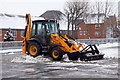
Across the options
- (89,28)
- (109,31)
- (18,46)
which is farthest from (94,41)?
(89,28)

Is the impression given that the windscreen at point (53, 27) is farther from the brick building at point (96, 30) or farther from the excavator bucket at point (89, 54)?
the brick building at point (96, 30)

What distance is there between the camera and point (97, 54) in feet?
65.1

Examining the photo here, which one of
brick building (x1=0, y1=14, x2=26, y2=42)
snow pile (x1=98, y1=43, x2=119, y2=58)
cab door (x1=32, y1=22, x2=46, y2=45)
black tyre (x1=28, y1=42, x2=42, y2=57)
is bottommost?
snow pile (x1=98, y1=43, x2=119, y2=58)

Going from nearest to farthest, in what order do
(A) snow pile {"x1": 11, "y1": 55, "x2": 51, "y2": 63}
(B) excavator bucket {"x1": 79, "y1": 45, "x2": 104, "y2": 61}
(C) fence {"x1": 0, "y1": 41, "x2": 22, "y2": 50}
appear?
(B) excavator bucket {"x1": 79, "y1": 45, "x2": 104, "y2": 61}, (A) snow pile {"x1": 11, "y1": 55, "x2": 51, "y2": 63}, (C) fence {"x1": 0, "y1": 41, "x2": 22, "y2": 50}

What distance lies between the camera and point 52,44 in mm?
20156

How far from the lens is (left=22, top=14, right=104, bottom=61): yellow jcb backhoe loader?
757 inches

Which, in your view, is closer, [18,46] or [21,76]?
[21,76]

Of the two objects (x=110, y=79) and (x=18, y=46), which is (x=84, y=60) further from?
(x=18, y=46)

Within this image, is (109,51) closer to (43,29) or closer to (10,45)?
(43,29)

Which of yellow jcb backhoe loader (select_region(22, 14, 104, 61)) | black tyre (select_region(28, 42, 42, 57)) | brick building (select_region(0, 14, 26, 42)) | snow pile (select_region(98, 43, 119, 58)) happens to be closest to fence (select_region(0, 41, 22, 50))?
snow pile (select_region(98, 43, 119, 58))

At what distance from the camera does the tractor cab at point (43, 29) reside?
817 inches

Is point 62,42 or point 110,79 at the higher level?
point 62,42

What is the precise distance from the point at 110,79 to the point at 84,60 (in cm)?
701

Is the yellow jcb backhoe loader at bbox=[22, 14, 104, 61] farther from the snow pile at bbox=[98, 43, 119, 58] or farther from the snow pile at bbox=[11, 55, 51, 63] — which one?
the snow pile at bbox=[98, 43, 119, 58]
